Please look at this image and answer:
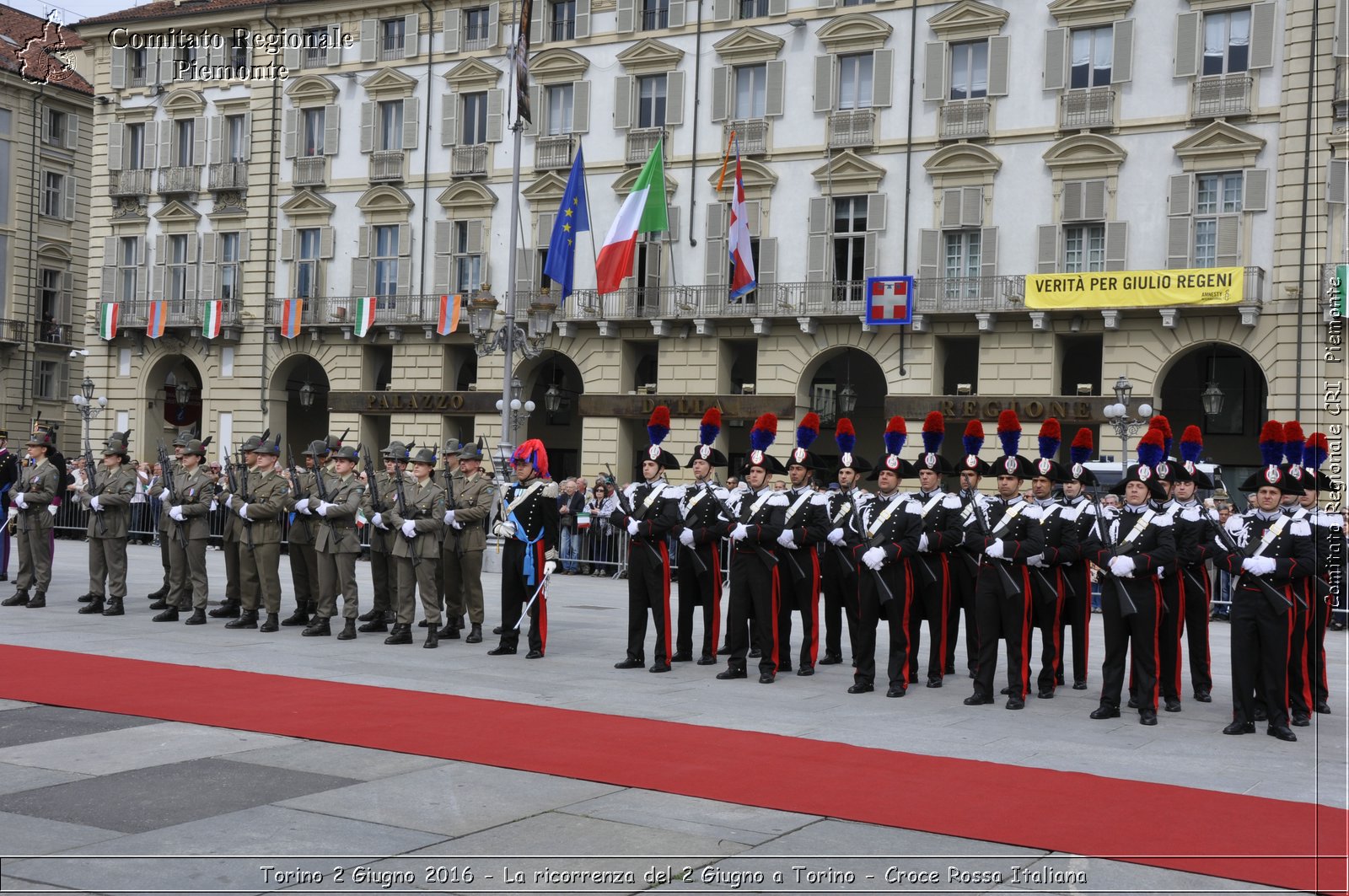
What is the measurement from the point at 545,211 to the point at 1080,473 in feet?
86.0

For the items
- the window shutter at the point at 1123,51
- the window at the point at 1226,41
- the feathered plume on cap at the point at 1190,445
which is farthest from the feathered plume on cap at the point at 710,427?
the window at the point at 1226,41

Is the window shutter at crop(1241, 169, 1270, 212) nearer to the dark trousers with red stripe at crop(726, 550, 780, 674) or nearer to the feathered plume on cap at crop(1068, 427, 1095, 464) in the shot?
the feathered plume on cap at crop(1068, 427, 1095, 464)

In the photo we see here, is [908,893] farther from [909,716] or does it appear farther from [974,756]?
[909,716]

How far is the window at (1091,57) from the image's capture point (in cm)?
2977

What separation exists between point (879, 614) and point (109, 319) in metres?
35.1

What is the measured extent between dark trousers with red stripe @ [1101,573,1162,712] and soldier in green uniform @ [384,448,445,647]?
6.29 meters

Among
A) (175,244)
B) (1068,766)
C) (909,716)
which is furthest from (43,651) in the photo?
(175,244)

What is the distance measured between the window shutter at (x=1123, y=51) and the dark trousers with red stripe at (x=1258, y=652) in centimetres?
2170

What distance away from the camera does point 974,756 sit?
8844 mm

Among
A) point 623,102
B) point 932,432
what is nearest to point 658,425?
point 932,432

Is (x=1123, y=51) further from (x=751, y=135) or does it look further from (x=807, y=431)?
Result: (x=807, y=431)

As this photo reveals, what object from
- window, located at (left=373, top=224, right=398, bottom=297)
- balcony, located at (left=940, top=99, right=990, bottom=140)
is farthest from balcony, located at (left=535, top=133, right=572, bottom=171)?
balcony, located at (left=940, top=99, right=990, bottom=140)

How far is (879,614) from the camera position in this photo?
11758 millimetres

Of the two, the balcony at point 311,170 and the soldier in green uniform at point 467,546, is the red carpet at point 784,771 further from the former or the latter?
the balcony at point 311,170
